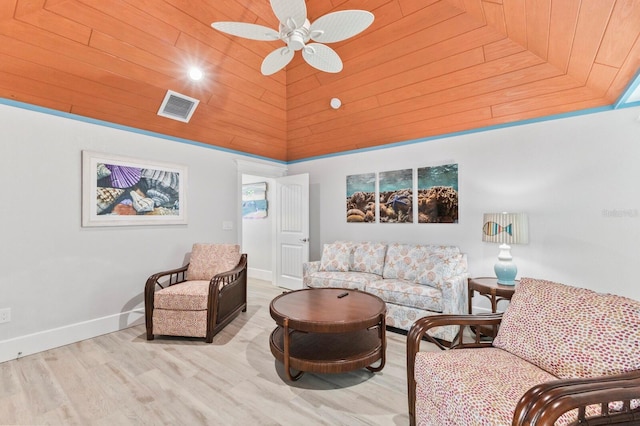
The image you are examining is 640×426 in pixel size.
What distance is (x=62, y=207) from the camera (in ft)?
9.45

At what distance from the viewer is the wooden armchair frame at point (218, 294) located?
2914 millimetres

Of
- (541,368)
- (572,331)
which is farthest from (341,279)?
(572,331)

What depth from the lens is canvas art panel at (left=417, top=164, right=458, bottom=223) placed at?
3.65 meters

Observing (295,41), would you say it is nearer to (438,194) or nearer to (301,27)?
(301,27)

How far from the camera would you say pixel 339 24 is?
1798 millimetres

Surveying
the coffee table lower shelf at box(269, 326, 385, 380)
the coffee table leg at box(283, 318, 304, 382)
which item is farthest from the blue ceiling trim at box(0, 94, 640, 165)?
the coffee table leg at box(283, 318, 304, 382)

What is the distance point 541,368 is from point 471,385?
0.46 meters

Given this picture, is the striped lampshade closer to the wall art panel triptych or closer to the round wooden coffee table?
the wall art panel triptych

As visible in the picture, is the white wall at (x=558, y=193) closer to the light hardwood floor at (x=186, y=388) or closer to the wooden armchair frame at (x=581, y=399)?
the light hardwood floor at (x=186, y=388)

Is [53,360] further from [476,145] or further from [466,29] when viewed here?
[476,145]

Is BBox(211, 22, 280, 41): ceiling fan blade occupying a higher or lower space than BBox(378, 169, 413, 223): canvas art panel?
higher

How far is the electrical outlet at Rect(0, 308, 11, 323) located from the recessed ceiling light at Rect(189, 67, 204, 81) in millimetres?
2811

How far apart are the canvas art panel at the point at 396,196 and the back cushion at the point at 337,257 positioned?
709 millimetres

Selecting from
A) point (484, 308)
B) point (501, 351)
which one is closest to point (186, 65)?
point (501, 351)
